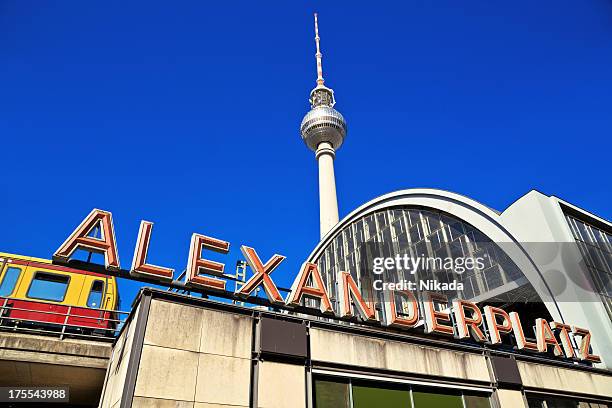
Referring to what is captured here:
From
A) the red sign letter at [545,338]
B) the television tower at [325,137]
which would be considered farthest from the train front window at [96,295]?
the television tower at [325,137]

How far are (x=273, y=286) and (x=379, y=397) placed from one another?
215 inches

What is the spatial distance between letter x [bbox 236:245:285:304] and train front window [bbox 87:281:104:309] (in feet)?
23.4

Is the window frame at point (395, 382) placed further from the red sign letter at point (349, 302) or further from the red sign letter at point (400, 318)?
the red sign letter at point (349, 302)

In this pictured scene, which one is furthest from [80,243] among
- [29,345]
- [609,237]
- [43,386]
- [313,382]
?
[609,237]

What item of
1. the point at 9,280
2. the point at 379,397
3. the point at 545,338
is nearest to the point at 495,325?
the point at 545,338

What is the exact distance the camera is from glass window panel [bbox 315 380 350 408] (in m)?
13.4

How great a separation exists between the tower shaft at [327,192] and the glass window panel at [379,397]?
52224 mm

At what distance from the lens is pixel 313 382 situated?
13.7 meters

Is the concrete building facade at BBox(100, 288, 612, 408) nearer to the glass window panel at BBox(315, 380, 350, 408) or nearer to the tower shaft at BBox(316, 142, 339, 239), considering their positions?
the glass window panel at BBox(315, 380, 350, 408)

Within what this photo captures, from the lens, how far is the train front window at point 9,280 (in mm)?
17469

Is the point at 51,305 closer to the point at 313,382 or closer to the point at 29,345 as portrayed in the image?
the point at 29,345

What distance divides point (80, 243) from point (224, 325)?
569 centimetres

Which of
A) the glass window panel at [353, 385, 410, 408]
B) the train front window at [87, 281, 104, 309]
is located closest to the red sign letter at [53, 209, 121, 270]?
the train front window at [87, 281, 104, 309]

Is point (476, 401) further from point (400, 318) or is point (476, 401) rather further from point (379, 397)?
point (379, 397)
